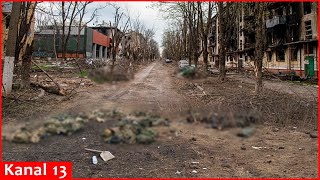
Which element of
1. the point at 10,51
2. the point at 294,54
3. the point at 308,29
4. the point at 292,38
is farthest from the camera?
the point at 292,38

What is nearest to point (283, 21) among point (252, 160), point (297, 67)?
point (297, 67)

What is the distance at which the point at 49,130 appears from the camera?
3.86 ft

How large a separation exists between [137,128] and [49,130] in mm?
310

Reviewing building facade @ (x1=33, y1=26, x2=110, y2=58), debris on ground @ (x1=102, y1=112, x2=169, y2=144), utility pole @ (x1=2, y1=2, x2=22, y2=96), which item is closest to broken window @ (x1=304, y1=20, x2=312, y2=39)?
utility pole @ (x1=2, y1=2, x2=22, y2=96)

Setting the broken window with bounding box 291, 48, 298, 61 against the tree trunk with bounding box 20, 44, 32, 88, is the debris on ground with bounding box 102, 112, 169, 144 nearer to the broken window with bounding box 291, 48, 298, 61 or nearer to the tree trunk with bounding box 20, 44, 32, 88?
the tree trunk with bounding box 20, 44, 32, 88

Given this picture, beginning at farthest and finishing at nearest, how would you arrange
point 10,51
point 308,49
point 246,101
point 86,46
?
point 308,49 < point 10,51 < point 246,101 < point 86,46

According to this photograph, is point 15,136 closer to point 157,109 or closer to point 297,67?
point 157,109

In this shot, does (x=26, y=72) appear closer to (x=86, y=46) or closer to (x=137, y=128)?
(x=86, y=46)

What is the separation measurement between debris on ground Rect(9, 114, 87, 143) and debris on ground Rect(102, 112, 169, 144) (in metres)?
0.13

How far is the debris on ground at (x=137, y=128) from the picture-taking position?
1.16 m

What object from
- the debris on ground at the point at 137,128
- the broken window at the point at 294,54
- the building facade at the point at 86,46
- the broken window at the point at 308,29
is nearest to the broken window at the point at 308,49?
the broken window at the point at 308,29

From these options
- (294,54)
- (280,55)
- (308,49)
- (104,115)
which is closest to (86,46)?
(104,115)

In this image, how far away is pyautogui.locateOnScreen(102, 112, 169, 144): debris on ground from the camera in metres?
1.16

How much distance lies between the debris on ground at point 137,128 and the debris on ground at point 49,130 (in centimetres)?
13
